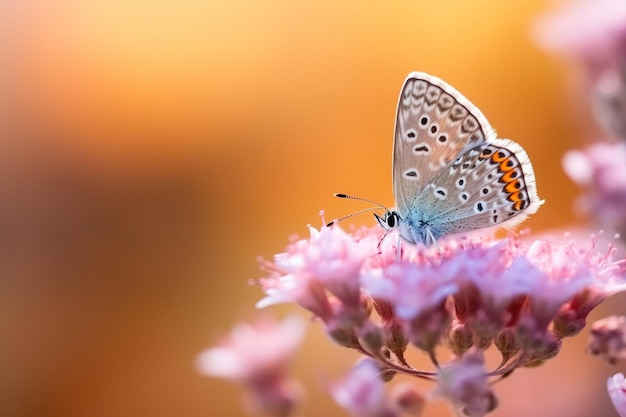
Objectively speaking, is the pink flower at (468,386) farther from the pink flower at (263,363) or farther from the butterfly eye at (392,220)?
the butterfly eye at (392,220)

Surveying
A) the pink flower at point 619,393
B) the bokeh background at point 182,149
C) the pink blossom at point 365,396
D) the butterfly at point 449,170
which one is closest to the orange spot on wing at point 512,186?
the butterfly at point 449,170

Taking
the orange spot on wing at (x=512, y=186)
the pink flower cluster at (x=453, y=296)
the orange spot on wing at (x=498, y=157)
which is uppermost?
the orange spot on wing at (x=498, y=157)

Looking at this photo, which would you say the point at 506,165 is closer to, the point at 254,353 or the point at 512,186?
the point at 512,186

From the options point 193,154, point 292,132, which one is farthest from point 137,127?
point 292,132

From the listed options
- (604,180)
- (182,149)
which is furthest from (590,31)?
(182,149)

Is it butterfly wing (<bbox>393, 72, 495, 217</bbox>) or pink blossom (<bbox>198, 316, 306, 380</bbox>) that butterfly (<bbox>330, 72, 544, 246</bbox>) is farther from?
pink blossom (<bbox>198, 316, 306, 380</bbox>)

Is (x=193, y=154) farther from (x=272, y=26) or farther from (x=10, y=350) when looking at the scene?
(x=10, y=350)
